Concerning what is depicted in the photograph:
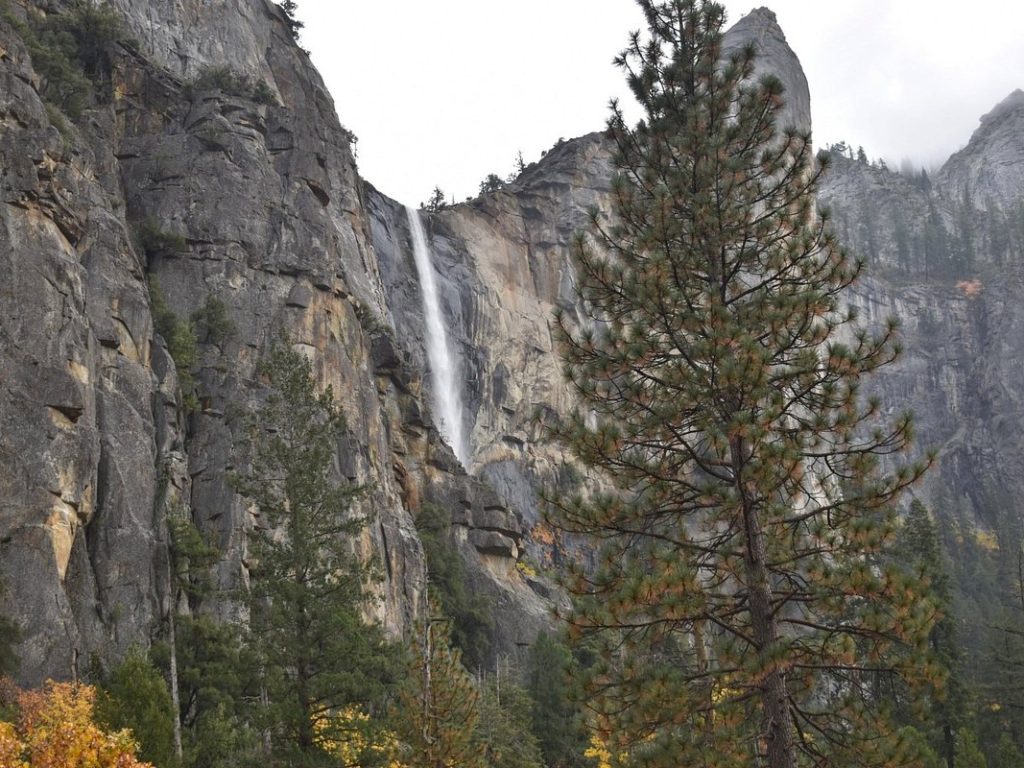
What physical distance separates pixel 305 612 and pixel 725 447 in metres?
13.5

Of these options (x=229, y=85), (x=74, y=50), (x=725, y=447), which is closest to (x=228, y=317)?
(x=74, y=50)

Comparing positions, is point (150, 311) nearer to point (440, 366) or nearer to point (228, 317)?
point (228, 317)

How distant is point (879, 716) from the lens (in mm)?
9953

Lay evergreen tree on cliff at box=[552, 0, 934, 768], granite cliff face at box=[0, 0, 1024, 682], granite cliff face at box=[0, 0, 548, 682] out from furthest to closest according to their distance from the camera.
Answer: granite cliff face at box=[0, 0, 1024, 682] → granite cliff face at box=[0, 0, 548, 682] → evergreen tree on cliff at box=[552, 0, 934, 768]

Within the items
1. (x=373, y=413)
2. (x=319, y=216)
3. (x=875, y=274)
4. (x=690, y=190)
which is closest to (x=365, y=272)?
(x=319, y=216)

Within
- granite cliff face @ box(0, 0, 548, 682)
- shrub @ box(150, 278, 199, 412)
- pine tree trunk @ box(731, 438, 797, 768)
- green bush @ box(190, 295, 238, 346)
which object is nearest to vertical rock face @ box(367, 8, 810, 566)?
granite cliff face @ box(0, 0, 548, 682)

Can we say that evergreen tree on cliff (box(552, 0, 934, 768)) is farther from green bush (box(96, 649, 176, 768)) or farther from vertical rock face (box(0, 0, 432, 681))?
vertical rock face (box(0, 0, 432, 681))

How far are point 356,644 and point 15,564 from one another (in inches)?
377

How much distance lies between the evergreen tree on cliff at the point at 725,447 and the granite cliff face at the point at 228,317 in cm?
248

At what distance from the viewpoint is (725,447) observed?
10.2 metres

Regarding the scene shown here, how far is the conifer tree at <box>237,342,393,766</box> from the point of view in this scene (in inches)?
771

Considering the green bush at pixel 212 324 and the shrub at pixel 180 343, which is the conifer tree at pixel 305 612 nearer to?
the shrub at pixel 180 343

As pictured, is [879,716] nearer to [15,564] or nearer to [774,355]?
[774,355]

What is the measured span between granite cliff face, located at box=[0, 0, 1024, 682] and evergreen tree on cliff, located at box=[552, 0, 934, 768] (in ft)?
8.14
